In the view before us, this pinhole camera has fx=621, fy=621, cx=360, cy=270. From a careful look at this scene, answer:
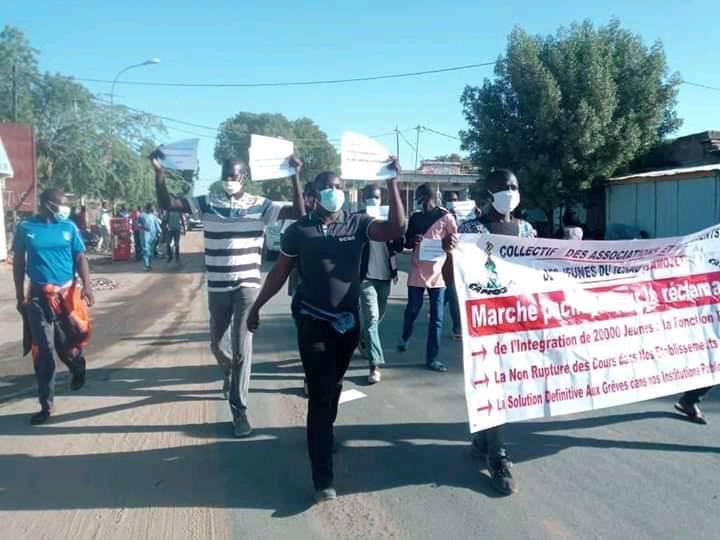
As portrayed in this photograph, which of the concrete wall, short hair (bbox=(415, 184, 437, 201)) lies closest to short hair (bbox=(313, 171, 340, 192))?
short hair (bbox=(415, 184, 437, 201))

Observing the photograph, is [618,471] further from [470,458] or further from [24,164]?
[24,164]

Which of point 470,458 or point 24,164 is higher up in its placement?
point 24,164

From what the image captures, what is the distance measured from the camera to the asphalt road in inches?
134

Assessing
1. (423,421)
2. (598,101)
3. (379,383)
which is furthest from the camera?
(598,101)

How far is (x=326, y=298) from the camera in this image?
3758 mm

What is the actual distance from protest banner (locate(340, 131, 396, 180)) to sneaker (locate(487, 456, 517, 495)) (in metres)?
1.92

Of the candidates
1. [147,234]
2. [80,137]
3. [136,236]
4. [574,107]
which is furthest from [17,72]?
[574,107]

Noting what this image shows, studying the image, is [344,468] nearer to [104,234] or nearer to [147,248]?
[147,248]

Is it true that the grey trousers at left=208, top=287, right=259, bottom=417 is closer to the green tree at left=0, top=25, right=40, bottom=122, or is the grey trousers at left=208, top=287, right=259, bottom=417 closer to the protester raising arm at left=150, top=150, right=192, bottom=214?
the protester raising arm at left=150, top=150, right=192, bottom=214

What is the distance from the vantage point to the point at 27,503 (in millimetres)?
3662

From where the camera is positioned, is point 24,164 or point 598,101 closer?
point 598,101

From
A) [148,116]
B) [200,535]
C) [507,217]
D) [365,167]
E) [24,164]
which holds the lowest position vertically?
[200,535]

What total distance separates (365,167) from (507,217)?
1038 mm

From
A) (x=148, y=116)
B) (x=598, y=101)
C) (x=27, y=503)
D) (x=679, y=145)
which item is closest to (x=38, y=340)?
(x=27, y=503)
